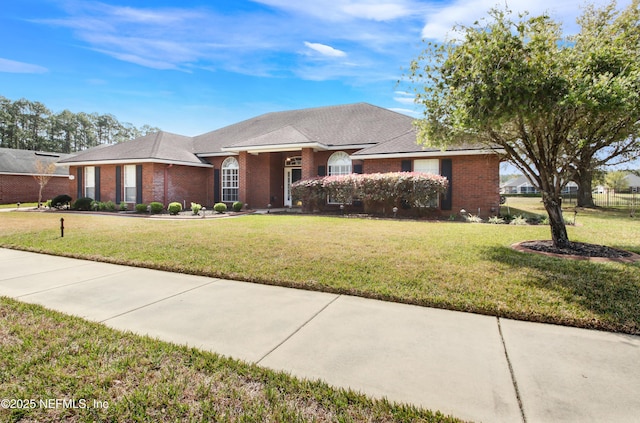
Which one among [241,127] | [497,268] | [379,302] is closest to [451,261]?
[497,268]

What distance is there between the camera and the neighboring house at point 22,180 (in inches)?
1131

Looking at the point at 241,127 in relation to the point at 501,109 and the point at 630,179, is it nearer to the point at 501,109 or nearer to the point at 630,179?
the point at 501,109

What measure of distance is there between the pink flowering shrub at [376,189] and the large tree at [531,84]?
651cm

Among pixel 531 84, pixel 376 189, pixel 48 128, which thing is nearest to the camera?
pixel 531 84

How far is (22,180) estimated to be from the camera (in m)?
29.9

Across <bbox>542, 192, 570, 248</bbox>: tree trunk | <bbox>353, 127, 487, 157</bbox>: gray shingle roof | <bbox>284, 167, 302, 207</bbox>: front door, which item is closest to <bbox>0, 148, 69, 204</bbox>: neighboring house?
<bbox>284, 167, 302, 207</bbox>: front door

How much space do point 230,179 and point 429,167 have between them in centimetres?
1263

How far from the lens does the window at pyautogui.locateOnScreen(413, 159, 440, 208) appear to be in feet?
50.7

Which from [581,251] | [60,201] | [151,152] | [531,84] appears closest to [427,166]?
[581,251]

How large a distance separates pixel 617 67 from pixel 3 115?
73672 millimetres

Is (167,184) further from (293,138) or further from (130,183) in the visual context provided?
(293,138)

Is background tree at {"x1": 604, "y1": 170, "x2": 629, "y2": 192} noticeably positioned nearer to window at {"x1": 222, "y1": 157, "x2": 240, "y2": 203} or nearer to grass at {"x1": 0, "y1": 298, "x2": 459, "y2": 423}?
window at {"x1": 222, "y1": 157, "x2": 240, "y2": 203}

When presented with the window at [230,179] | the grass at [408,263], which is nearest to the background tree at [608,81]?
the grass at [408,263]

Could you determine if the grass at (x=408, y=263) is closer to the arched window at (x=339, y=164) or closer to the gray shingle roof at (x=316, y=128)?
the arched window at (x=339, y=164)
